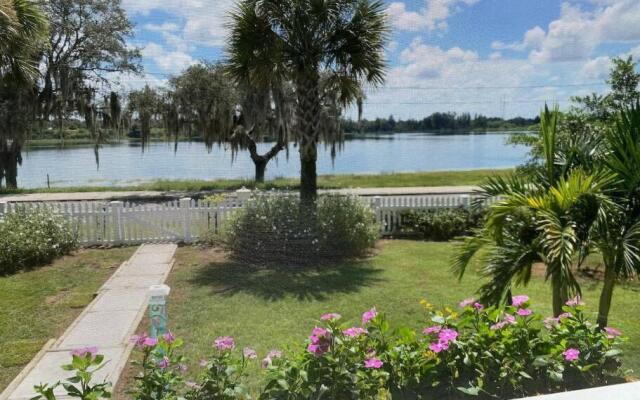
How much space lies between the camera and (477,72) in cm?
1220

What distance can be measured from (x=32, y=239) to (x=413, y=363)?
678cm

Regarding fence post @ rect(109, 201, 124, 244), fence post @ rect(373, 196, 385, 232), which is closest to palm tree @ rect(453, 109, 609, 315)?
fence post @ rect(373, 196, 385, 232)

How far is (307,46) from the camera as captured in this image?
7855mm

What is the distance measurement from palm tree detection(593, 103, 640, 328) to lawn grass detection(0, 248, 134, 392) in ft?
13.2

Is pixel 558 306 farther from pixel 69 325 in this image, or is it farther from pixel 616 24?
pixel 616 24

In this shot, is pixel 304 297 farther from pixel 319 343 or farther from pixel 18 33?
pixel 18 33

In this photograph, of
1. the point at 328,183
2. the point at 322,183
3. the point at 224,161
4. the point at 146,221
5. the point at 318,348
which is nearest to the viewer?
the point at 318,348

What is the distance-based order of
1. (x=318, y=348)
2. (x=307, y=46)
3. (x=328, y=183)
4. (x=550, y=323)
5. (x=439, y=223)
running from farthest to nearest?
(x=328, y=183)
(x=439, y=223)
(x=307, y=46)
(x=550, y=323)
(x=318, y=348)

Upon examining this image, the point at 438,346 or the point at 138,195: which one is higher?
the point at 438,346

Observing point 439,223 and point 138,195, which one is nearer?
point 439,223

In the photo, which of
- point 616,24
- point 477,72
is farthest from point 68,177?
→ point 616,24

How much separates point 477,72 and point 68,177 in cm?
2230

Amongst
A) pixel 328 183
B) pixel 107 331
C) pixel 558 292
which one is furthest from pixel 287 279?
pixel 328 183

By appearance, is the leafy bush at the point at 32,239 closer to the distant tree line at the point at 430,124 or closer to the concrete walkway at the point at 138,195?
the concrete walkway at the point at 138,195
